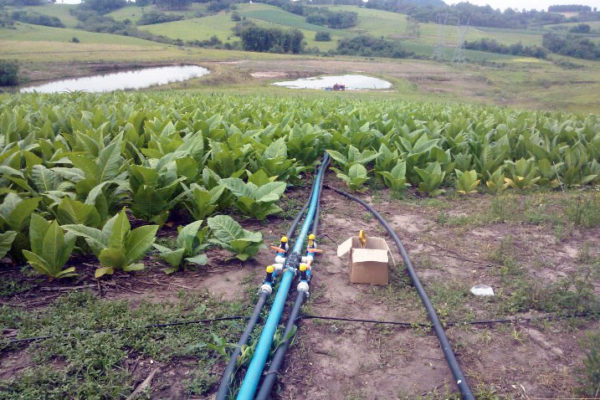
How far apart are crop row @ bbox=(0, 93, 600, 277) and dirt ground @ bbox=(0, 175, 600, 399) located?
249 millimetres

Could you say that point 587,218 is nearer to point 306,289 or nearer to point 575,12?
point 306,289

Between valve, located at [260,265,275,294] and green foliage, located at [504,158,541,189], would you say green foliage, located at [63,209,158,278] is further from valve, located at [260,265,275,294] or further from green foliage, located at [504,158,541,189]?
green foliage, located at [504,158,541,189]

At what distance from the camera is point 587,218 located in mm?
4504

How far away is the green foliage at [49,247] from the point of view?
2.86 m

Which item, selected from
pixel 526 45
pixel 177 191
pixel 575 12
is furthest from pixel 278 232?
pixel 575 12

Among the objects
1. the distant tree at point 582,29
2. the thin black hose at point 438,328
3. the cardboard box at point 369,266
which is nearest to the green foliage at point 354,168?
the thin black hose at point 438,328

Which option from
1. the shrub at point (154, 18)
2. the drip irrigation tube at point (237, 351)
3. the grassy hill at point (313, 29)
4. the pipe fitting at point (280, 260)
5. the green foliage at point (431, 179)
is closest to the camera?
the drip irrigation tube at point (237, 351)

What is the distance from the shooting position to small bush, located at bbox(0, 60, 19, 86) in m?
34.6

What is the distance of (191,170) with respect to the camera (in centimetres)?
427

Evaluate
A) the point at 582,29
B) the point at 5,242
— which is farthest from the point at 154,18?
the point at 5,242

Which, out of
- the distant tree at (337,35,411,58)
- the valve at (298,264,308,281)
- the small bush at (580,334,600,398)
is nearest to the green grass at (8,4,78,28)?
the distant tree at (337,35,411,58)

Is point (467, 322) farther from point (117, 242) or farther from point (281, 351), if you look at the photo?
point (117, 242)

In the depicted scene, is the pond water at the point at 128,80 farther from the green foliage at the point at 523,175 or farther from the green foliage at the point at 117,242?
the green foliage at the point at 117,242

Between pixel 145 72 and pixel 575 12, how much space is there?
132 meters
